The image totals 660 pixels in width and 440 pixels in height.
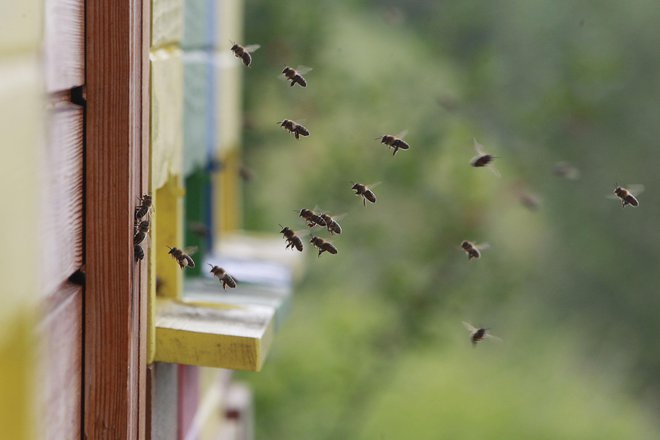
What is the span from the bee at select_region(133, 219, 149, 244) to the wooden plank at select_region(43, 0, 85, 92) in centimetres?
37

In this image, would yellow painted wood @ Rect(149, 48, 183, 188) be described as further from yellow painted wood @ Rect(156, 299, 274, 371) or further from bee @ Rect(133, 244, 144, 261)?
yellow painted wood @ Rect(156, 299, 274, 371)

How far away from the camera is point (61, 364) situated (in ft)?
6.00

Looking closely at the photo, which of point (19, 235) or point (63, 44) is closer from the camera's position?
point (19, 235)

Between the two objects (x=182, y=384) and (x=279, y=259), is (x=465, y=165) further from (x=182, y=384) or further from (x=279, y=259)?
(x=182, y=384)

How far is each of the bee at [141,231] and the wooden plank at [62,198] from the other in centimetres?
15

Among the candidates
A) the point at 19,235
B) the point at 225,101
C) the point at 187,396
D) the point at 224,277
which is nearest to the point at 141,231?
the point at 19,235

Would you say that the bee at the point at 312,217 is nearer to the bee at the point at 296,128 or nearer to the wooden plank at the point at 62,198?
the bee at the point at 296,128

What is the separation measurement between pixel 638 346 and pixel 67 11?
10944mm

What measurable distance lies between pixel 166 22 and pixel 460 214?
18.6 ft

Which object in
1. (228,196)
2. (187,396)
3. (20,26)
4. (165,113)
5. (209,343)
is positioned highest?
(20,26)

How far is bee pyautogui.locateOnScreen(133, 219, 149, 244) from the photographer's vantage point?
2.09 meters

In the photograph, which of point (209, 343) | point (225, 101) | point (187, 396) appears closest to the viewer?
point (209, 343)

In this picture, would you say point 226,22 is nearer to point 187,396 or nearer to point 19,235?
point 187,396

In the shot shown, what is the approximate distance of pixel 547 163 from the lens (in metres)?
9.54
